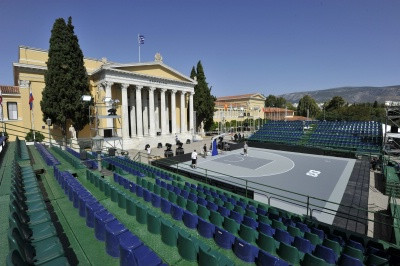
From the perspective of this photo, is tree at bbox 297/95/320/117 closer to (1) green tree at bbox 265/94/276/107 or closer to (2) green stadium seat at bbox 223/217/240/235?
(1) green tree at bbox 265/94/276/107

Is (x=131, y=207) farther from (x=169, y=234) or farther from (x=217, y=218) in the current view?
(x=217, y=218)

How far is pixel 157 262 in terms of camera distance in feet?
15.9

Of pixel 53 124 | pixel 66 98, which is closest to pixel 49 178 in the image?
pixel 66 98

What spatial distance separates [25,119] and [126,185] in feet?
91.5

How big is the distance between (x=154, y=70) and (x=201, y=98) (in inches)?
572

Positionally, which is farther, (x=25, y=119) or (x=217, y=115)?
(x=217, y=115)

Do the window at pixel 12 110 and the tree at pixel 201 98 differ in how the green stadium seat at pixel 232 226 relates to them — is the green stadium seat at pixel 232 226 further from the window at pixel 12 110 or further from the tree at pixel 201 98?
the tree at pixel 201 98

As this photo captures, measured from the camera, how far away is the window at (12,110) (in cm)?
2903

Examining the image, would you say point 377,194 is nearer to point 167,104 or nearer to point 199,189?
point 199,189

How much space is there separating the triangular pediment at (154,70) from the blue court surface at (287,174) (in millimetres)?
19453

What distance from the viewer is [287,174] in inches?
786

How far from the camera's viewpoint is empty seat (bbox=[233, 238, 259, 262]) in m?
5.66

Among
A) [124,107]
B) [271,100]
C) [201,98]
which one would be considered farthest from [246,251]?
[271,100]

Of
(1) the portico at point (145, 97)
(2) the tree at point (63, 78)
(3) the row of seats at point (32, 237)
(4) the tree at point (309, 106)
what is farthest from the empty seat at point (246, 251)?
(4) the tree at point (309, 106)
